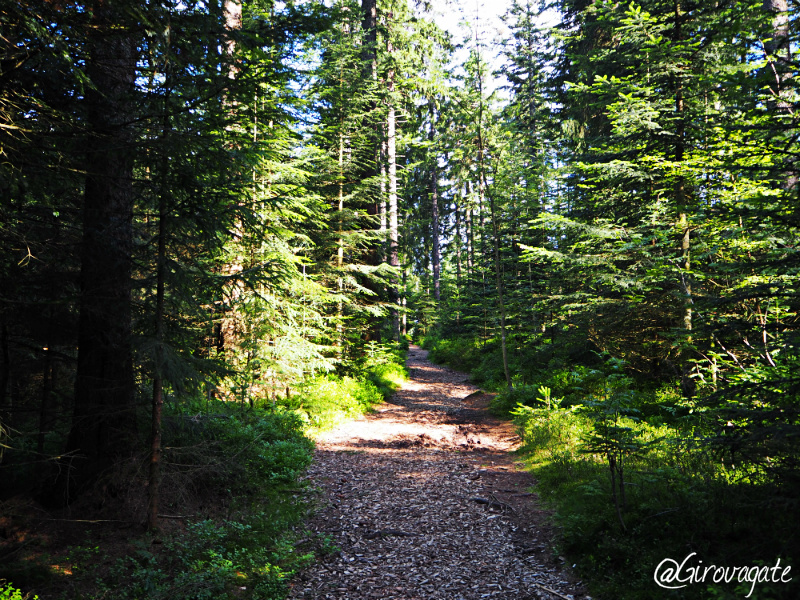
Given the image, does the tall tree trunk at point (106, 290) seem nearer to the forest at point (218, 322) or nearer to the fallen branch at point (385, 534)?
the forest at point (218, 322)

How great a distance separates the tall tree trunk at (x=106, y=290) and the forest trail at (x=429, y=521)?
2943 millimetres

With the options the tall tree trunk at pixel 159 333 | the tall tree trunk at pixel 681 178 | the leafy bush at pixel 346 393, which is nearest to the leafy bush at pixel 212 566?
the tall tree trunk at pixel 159 333

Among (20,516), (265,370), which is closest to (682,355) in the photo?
(265,370)

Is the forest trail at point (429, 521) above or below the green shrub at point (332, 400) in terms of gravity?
below

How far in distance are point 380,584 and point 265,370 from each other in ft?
21.7

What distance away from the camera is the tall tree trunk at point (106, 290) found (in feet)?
16.2

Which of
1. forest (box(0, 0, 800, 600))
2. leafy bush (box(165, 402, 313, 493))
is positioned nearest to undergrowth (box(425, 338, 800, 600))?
forest (box(0, 0, 800, 600))

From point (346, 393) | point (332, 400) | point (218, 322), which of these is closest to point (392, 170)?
point (346, 393)

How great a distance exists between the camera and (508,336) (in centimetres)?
1980

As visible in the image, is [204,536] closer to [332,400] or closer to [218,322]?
[218,322]

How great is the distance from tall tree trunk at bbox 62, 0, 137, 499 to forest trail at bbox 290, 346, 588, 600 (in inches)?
116

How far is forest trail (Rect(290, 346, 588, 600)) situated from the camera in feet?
14.8

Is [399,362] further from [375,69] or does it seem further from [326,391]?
[375,69]

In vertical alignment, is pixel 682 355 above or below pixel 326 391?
above
